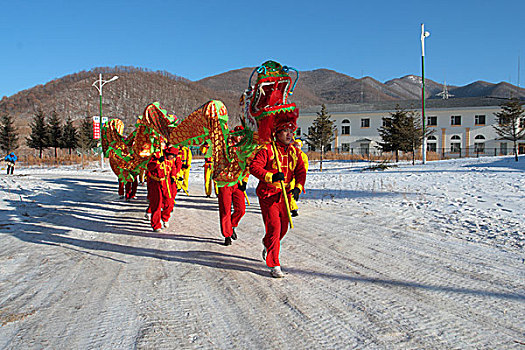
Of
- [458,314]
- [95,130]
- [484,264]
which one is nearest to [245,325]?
[458,314]

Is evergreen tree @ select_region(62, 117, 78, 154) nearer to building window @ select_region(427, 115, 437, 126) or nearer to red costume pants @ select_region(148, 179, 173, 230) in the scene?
building window @ select_region(427, 115, 437, 126)

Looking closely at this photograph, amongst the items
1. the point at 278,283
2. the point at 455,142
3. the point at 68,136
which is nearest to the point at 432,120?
the point at 455,142

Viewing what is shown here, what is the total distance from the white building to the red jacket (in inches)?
1765

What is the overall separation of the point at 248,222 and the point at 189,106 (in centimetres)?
11937

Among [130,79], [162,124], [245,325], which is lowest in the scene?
[245,325]

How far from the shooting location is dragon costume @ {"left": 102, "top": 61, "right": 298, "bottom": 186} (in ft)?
19.0

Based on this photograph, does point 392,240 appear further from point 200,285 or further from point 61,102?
point 61,102

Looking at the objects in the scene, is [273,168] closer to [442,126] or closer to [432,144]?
[442,126]

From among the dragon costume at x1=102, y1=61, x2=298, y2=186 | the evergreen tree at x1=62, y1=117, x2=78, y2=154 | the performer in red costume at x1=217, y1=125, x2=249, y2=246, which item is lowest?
the performer in red costume at x1=217, y1=125, x2=249, y2=246

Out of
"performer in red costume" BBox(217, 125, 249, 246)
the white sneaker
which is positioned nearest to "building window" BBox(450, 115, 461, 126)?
"performer in red costume" BBox(217, 125, 249, 246)

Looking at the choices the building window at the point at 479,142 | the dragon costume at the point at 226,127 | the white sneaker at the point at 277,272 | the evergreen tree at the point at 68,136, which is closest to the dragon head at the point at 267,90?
the dragon costume at the point at 226,127

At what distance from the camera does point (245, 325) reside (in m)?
3.70

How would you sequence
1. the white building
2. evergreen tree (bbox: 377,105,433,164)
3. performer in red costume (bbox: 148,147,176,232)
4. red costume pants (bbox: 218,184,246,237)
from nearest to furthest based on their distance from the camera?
red costume pants (bbox: 218,184,246,237), performer in red costume (bbox: 148,147,176,232), evergreen tree (bbox: 377,105,433,164), the white building

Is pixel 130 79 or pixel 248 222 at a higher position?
pixel 130 79
